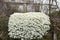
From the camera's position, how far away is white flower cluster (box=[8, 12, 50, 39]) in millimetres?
5176

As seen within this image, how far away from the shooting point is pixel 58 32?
5738mm

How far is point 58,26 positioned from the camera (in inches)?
228

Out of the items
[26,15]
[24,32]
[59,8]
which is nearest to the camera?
[24,32]

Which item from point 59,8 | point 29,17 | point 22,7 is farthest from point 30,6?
point 29,17

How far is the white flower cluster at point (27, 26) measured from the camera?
518 cm

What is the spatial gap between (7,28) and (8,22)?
7.6 inches

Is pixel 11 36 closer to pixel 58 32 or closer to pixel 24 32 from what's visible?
pixel 24 32

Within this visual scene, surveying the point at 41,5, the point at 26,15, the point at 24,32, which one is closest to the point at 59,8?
the point at 41,5

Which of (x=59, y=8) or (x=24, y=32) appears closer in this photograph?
(x=24, y=32)

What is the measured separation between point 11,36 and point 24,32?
0.43 metres

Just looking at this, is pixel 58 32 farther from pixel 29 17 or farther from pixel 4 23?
pixel 4 23

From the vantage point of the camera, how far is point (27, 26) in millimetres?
5191

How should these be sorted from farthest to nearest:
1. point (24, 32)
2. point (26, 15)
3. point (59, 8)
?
1. point (59, 8)
2. point (26, 15)
3. point (24, 32)

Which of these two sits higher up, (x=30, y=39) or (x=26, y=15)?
(x=26, y=15)
